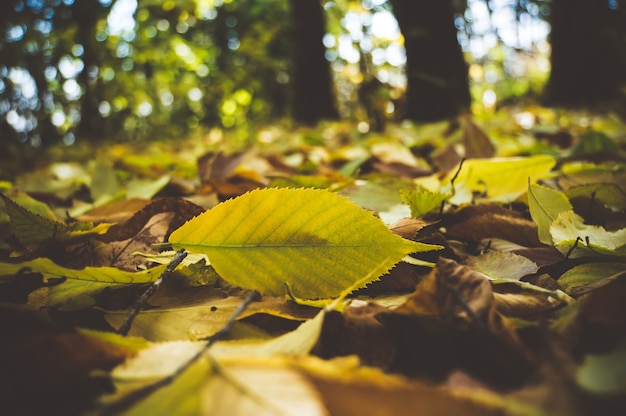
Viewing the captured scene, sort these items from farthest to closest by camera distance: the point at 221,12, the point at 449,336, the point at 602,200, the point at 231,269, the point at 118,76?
the point at 221,12
the point at 118,76
the point at 602,200
the point at 231,269
the point at 449,336

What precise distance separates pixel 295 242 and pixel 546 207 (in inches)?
15.0

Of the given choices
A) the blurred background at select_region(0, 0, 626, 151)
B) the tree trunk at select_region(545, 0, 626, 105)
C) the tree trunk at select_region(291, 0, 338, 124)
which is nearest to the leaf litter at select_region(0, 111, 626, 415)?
the blurred background at select_region(0, 0, 626, 151)

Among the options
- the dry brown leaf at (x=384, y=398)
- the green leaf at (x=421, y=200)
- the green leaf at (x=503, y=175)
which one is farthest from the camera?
the green leaf at (x=503, y=175)

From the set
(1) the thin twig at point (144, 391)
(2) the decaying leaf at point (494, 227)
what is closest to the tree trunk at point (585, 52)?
(2) the decaying leaf at point (494, 227)

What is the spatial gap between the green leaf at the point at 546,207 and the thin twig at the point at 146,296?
1.61ft

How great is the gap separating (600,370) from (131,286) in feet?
1.62

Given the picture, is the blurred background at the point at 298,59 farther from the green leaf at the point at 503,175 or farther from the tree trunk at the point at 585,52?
the green leaf at the point at 503,175

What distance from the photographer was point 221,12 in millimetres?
5098

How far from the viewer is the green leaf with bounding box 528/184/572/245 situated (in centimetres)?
63

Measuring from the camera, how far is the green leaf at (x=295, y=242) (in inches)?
19.9

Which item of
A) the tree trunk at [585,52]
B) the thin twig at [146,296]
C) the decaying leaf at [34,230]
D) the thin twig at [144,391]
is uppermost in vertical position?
the decaying leaf at [34,230]

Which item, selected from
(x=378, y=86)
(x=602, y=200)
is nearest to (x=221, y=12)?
(x=378, y=86)

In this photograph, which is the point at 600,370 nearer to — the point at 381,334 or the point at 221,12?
the point at 381,334

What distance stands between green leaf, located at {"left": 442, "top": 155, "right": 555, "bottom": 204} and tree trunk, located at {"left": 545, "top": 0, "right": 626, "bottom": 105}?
3.02 meters
